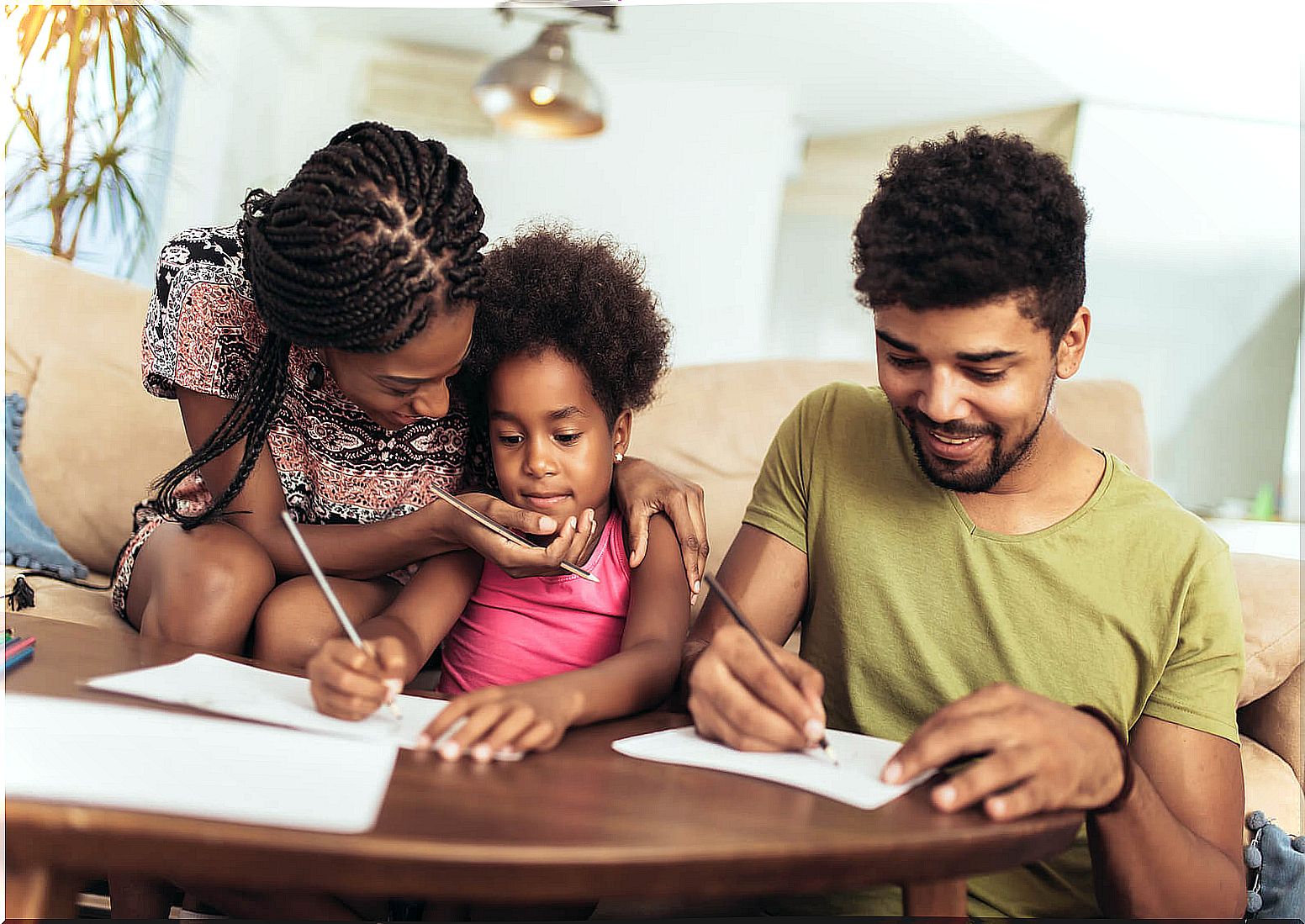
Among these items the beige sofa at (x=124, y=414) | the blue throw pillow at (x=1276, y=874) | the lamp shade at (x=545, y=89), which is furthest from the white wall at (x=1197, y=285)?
the blue throw pillow at (x=1276, y=874)

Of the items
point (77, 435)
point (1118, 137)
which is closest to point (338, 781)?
point (77, 435)

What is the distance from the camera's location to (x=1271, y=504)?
151 inches

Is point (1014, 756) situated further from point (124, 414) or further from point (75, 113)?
point (75, 113)

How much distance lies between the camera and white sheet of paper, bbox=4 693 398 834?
686 mm

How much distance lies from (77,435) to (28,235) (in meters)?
1.35

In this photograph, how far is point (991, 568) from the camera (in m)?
1.33

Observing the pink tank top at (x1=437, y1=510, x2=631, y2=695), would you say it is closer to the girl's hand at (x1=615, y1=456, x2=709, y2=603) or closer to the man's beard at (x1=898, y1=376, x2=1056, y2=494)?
the girl's hand at (x1=615, y1=456, x2=709, y2=603)

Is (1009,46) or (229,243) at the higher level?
(1009,46)

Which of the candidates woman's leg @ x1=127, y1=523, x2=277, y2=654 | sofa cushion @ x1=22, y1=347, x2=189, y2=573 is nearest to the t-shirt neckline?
woman's leg @ x1=127, y1=523, x2=277, y2=654

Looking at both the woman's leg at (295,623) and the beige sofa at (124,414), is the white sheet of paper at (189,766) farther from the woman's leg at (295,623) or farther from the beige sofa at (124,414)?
the beige sofa at (124,414)

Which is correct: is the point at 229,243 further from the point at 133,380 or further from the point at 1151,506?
the point at 1151,506

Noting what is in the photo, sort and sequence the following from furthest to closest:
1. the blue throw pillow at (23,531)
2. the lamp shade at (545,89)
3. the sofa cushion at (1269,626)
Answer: the lamp shade at (545,89)
the blue throw pillow at (23,531)
the sofa cushion at (1269,626)

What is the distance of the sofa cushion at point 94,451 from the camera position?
2285 millimetres

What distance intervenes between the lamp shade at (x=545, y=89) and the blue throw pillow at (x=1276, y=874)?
2696 mm
